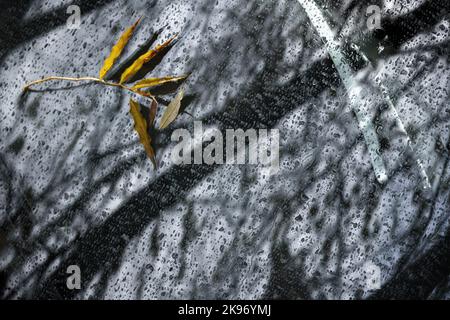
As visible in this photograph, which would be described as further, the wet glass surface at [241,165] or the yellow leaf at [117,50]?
the yellow leaf at [117,50]

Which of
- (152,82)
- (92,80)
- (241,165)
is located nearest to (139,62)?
(152,82)

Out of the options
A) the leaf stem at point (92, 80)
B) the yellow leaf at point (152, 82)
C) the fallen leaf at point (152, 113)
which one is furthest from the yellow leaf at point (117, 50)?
the fallen leaf at point (152, 113)

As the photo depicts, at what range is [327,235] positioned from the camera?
2.03 metres

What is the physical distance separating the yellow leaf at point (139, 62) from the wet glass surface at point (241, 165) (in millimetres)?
34

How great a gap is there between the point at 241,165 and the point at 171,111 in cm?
37

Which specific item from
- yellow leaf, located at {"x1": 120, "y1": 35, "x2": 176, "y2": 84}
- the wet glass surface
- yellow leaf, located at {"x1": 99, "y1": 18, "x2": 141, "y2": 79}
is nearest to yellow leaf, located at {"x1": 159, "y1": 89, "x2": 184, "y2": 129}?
the wet glass surface

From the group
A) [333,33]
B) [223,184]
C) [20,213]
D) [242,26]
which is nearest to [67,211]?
[20,213]

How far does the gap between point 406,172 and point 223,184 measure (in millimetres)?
740

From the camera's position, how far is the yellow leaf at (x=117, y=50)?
2.13m

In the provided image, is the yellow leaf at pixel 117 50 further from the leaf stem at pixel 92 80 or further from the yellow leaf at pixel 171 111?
the yellow leaf at pixel 171 111

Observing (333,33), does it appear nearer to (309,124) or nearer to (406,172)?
(309,124)

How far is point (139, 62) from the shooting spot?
2.12 metres

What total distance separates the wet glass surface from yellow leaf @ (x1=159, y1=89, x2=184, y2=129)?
3cm
